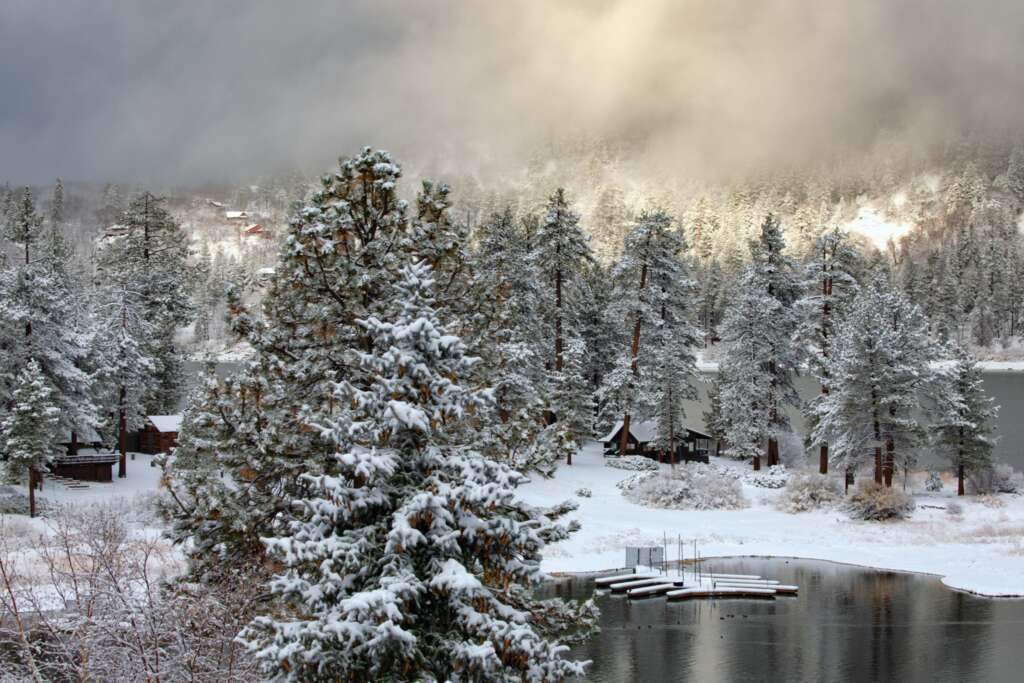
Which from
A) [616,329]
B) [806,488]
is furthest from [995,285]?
[806,488]

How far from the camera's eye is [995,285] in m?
144

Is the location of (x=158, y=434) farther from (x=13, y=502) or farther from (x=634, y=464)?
(x=634, y=464)

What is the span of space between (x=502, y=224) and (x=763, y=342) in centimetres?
1744

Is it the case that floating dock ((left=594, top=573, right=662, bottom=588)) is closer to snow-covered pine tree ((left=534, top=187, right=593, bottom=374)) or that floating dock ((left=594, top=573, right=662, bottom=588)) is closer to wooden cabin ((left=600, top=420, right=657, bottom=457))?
wooden cabin ((left=600, top=420, right=657, bottom=457))

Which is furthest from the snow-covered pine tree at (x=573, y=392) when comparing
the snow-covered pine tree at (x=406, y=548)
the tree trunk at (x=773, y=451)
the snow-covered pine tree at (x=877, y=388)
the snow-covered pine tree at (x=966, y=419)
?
the snow-covered pine tree at (x=406, y=548)

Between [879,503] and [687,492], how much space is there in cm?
908

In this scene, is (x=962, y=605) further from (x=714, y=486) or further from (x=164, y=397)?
(x=164, y=397)

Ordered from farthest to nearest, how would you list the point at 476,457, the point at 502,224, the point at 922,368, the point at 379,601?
the point at 502,224, the point at 922,368, the point at 476,457, the point at 379,601

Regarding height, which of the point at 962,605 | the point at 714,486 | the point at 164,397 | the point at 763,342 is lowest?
the point at 962,605

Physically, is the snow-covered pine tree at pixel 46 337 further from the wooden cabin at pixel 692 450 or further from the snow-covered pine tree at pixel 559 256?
the wooden cabin at pixel 692 450

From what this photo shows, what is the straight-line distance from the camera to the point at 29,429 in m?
35.6

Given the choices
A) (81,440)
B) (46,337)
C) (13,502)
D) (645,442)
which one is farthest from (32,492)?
(645,442)

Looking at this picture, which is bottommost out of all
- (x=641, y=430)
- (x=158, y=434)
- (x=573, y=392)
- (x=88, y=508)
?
(x=88, y=508)

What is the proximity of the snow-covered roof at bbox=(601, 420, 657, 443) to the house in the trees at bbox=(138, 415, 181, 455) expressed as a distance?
26157 mm
